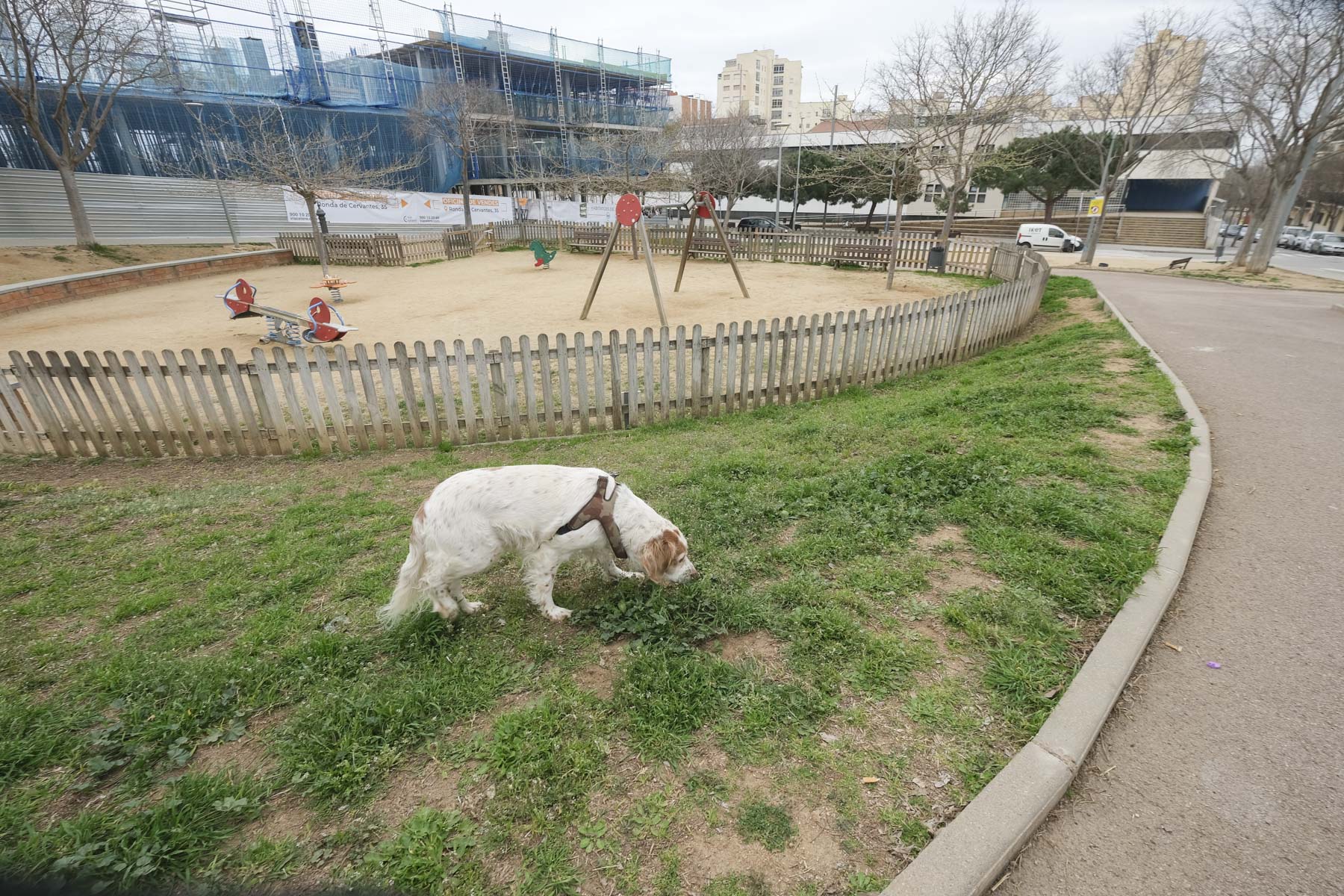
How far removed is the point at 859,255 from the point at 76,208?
28.1m

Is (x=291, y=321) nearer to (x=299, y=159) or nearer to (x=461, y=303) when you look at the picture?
(x=461, y=303)

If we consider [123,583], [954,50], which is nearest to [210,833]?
[123,583]

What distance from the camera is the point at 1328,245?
3350cm

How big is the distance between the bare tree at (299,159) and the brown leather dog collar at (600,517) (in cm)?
1827

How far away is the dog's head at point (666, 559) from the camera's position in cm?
315

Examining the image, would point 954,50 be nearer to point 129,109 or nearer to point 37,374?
point 37,374

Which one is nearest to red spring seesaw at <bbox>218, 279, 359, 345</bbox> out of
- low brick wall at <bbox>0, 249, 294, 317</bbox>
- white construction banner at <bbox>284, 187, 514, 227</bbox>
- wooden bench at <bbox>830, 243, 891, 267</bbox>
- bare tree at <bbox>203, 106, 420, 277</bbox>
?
bare tree at <bbox>203, 106, 420, 277</bbox>

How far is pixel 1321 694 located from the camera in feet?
8.41

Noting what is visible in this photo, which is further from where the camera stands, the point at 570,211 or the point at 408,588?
the point at 570,211

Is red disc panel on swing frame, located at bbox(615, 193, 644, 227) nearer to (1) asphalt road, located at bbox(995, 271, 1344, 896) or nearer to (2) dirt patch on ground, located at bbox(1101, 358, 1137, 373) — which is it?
(2) dirt patch on ground, located at bbox(1101, 358, 1137, 373)

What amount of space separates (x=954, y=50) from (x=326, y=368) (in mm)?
23915

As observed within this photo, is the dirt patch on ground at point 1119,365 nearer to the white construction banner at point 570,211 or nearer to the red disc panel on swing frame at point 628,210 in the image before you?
the red disc panel on swing frame at point 628,210

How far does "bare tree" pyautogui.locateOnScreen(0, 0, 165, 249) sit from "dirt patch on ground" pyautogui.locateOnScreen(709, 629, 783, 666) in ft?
91.9

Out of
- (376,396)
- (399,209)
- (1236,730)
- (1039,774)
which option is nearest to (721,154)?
(399,209)
